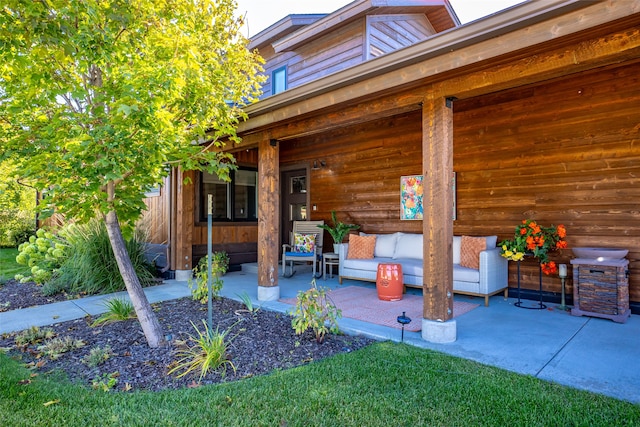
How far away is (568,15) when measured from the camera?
2.21 meters

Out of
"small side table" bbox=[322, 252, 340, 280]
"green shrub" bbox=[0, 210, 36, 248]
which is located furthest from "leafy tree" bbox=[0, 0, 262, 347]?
"green shrub" bbox=[0, 210, 36, 248]

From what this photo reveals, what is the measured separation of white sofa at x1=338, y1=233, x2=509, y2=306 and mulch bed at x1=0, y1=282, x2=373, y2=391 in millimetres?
1869

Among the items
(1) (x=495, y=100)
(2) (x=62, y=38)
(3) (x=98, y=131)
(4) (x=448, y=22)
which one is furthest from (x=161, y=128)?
(4) (x=448, y=22)

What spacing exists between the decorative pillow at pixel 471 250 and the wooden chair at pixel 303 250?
2324 mm

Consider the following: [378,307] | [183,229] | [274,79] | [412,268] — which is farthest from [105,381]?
[274,79]

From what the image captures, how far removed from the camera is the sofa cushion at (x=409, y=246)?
556cm

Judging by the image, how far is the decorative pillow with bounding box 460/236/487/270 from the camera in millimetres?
4707

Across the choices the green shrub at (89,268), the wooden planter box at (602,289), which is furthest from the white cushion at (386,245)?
the green shrub at (89,268)

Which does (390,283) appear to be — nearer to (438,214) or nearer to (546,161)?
(438,214)

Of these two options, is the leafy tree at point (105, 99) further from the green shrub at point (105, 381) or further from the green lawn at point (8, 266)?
the green lawn at point (8, 266)

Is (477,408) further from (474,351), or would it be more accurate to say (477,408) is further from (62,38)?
(62,38)

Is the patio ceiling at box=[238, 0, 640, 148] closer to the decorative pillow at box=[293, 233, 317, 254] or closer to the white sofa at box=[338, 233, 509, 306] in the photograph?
the white sofa at box=[338, 233, 509, 306]

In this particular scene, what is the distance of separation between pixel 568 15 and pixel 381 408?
249cm

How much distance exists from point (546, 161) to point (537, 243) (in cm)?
107
